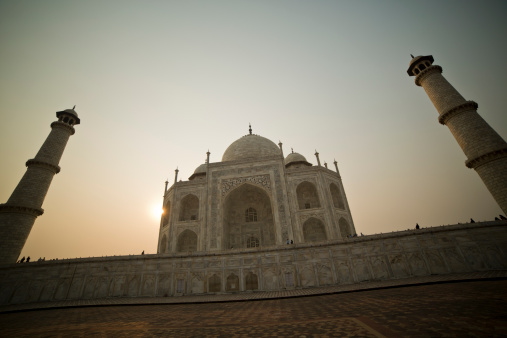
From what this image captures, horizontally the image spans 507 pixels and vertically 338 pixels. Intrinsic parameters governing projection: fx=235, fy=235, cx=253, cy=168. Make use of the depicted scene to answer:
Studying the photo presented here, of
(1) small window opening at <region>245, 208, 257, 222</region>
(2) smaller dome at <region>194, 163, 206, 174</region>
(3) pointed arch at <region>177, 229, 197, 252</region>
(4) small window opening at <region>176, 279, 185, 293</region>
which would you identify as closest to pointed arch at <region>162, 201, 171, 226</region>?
(3) pointed arch at <region>177, 229, 197, 252</region>

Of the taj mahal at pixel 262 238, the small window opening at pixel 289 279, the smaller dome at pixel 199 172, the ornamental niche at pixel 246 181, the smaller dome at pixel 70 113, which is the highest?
the smaller dome at pixel 70 113

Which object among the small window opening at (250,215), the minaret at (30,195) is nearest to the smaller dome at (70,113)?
the minaret at (30,195)

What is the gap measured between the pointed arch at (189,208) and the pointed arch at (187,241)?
1.48 m

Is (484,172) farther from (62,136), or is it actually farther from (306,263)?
(62,136)

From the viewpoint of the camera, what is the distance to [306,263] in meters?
10.1

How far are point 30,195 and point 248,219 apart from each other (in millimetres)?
15135

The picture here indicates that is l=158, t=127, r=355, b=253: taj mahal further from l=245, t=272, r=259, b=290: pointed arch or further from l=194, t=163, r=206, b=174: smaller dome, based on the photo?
l=245, t=272, r=259, b=290: pointed arch

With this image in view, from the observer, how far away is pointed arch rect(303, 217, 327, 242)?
18391 millimetres

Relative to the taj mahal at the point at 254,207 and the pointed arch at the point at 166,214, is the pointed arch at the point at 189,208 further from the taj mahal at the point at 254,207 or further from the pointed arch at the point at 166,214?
the pointed arch at the point at 166,214

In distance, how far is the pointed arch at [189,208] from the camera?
21058 mm

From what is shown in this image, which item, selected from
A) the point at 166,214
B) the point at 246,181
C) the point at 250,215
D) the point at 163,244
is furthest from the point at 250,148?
the point at 163,244

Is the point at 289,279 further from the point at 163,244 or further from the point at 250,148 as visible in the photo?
the point at 250,148

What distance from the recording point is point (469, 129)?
1348cm

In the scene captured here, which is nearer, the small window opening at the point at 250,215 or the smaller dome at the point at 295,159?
the small window opening at the point at 250,215
